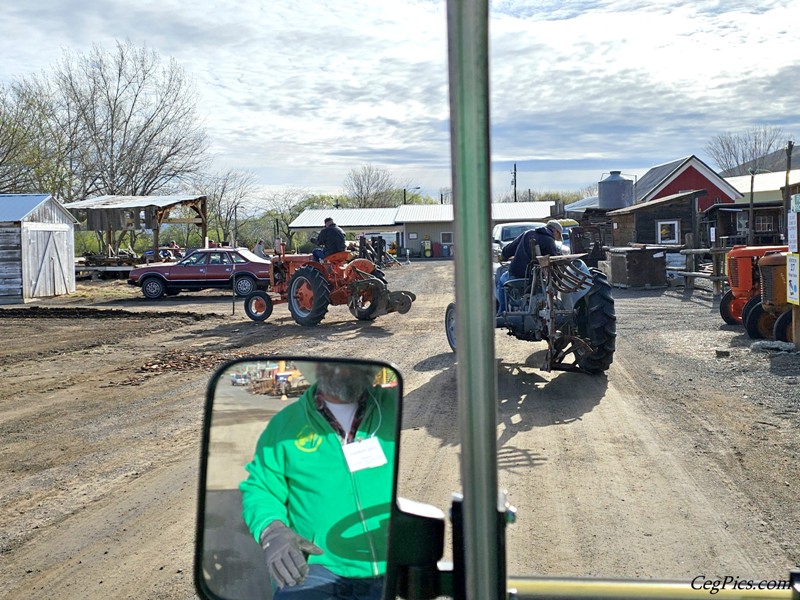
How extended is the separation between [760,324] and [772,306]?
0.74 meters

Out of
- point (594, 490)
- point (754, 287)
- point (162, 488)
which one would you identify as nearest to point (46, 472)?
point (162, 488)

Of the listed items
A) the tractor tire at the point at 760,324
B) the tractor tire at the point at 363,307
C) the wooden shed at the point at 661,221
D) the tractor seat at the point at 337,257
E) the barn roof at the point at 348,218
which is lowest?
the tractor tire at the point at 760,324

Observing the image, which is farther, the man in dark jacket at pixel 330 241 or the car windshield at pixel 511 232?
the car windshield at pixel 511 232

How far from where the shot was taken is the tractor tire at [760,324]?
43.0ft

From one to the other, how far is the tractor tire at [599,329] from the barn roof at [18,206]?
69.3ft

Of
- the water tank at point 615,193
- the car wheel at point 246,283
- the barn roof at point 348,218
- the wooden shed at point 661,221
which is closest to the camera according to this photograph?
the car wheel at point 246,283

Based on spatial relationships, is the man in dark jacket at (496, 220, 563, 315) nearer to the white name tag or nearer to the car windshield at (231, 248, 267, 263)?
the white name tag

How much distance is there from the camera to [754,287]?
14.1 metres

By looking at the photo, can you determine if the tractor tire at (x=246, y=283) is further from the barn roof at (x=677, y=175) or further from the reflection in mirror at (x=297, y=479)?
the barn roof at (x=677, y=175)

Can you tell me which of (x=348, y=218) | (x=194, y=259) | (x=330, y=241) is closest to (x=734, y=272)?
(x=330, y=241)

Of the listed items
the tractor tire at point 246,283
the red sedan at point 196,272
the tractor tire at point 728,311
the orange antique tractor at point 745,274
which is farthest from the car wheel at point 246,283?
the orange antique tractor at point 745,274

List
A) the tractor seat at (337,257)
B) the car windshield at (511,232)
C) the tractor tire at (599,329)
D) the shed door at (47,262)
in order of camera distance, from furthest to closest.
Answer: the shed door at (47,262) < the car windshield at (511,232) < the tractor seat at (337,257) < the tractor tire at (599,329)

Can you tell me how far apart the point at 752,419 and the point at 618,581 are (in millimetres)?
6647

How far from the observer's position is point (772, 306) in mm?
12453
